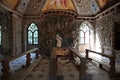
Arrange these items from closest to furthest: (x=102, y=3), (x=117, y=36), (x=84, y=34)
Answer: (x=117, y=36) → (x=102, y=3) → (x=84, y=34)

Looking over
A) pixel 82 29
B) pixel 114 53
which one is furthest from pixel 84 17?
pixel 114 53

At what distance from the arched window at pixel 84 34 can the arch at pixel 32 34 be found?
18.5ft

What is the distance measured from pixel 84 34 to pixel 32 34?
6510mm

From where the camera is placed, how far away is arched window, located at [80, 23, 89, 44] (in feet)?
68.1

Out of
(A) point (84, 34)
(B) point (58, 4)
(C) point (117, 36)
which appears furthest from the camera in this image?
(A) point (84, 34)

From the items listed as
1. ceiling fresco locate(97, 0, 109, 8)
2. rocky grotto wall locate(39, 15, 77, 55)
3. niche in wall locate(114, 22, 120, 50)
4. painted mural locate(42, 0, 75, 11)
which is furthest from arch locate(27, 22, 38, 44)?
niche in wall locate(114, 22, 120, 50)

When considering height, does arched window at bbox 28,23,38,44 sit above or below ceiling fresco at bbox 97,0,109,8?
below

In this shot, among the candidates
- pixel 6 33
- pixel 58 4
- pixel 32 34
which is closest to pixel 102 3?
pixel 58 4

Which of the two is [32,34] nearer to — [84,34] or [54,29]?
[54,29]

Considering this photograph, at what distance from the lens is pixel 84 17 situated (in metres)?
20.4

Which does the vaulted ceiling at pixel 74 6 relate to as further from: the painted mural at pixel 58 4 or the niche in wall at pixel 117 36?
the niche in wall at pixel 117 36

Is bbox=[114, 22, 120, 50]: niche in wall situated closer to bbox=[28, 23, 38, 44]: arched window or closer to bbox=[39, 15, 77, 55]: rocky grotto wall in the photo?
bbox=[39, 15, 77, 55]: rocky grotto wall

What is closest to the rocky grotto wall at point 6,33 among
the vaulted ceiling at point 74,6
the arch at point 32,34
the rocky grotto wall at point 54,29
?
the vaulted ceiling at point 74,6

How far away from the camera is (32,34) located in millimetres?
20438
